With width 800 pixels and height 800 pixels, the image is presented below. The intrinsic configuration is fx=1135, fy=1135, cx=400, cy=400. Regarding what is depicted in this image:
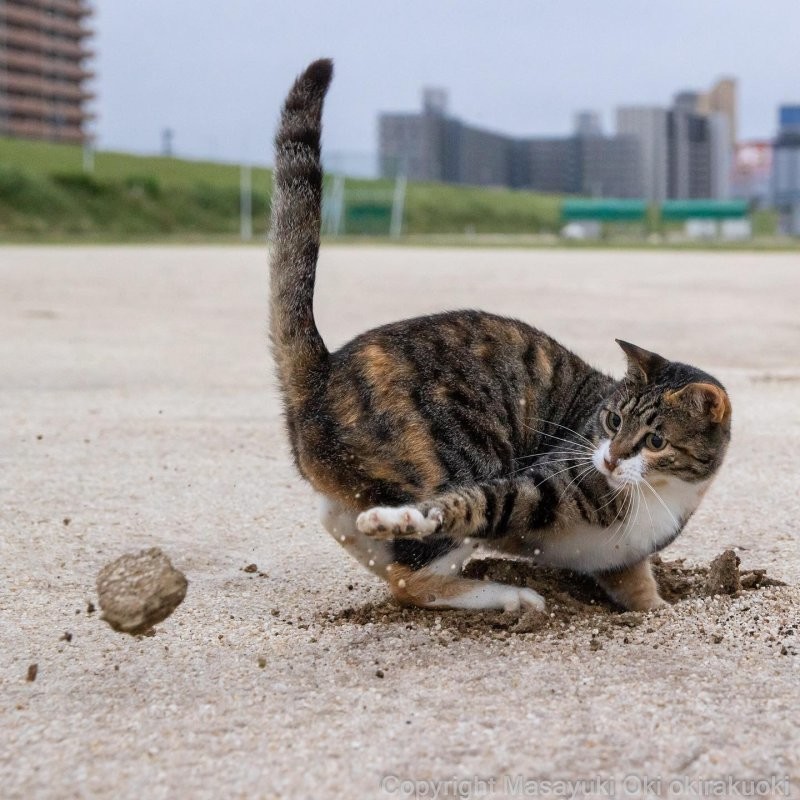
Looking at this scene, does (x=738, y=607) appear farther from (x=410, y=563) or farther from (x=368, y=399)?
(x=368, y=399)

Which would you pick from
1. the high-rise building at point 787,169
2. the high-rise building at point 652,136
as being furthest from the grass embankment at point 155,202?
the high-rise building at point 652,136

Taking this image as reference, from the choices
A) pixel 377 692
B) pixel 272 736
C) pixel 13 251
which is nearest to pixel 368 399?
pixel 377 692

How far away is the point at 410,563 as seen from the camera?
343 centimetres

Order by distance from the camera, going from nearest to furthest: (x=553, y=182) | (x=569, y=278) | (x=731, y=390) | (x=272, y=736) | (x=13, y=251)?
(x=272, y=736), (x=731, y=390), (x=569, y=278), (x=13, y=251), (x=553, y=182)

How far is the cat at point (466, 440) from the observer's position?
337 cm

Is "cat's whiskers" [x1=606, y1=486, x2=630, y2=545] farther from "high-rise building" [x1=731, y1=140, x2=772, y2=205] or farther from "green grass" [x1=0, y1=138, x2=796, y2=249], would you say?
"high-rise building" [x1=731, y1=140, x2=772, y2=205]

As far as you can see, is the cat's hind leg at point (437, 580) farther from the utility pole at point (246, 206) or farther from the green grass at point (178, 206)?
the utility pole at point (246, 206)

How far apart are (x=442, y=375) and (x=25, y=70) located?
92803mm

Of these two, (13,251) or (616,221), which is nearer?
(13,251)

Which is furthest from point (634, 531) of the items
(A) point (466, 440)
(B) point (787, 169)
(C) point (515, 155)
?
(C) point (515, 155)

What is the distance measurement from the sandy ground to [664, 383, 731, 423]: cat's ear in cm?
60

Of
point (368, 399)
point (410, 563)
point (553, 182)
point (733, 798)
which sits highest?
point (553, 182)

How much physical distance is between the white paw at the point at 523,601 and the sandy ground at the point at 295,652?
0.39 feet

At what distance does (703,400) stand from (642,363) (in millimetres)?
302
